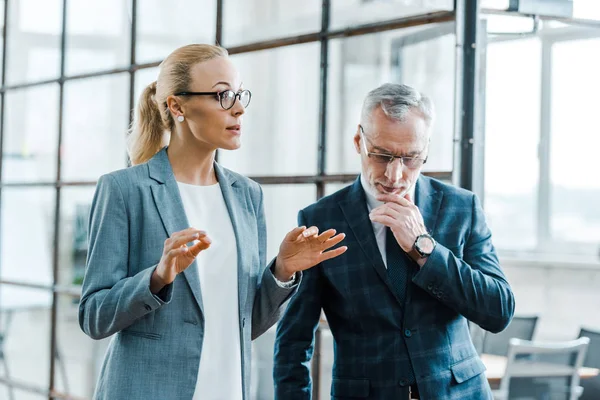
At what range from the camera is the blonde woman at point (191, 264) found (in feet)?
5.29

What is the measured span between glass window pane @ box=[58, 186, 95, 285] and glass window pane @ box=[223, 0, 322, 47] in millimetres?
1178

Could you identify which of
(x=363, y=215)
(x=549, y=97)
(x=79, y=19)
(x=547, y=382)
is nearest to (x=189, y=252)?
(x=363, y=215)

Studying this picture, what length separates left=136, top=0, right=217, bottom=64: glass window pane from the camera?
2.75 meters

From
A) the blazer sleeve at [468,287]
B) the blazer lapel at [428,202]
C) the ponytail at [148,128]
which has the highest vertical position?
the ponytail at [148,128]

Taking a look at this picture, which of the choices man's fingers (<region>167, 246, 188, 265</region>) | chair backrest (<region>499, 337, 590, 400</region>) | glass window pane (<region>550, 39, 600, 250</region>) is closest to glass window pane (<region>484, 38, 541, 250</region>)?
glass window pane (<region>550, 39, 600, 250</region>)

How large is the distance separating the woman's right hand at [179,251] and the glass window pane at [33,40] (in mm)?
2285

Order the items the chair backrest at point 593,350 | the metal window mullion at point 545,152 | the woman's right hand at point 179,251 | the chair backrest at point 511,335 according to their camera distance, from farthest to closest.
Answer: the metal window mullion at point 545,152 → the chair backrest at point 511,335 → the chair backrest at point 593,350 → the woman's right hand at point 179,251

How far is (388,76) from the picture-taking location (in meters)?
2.13

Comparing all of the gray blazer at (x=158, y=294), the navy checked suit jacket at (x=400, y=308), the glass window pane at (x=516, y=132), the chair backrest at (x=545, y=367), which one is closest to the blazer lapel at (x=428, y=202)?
the navy checked suit jacket at (x=400, y=308)

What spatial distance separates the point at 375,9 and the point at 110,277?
3.65ft

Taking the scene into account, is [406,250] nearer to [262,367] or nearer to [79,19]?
[262,367]

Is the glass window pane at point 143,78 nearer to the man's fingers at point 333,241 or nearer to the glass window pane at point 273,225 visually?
the glass window pane at point 273,225

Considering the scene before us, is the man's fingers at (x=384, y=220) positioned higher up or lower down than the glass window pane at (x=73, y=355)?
higher up

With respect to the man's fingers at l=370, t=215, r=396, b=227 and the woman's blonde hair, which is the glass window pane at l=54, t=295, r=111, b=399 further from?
the man's fingers at l=370, t=215, r=396, b=227
